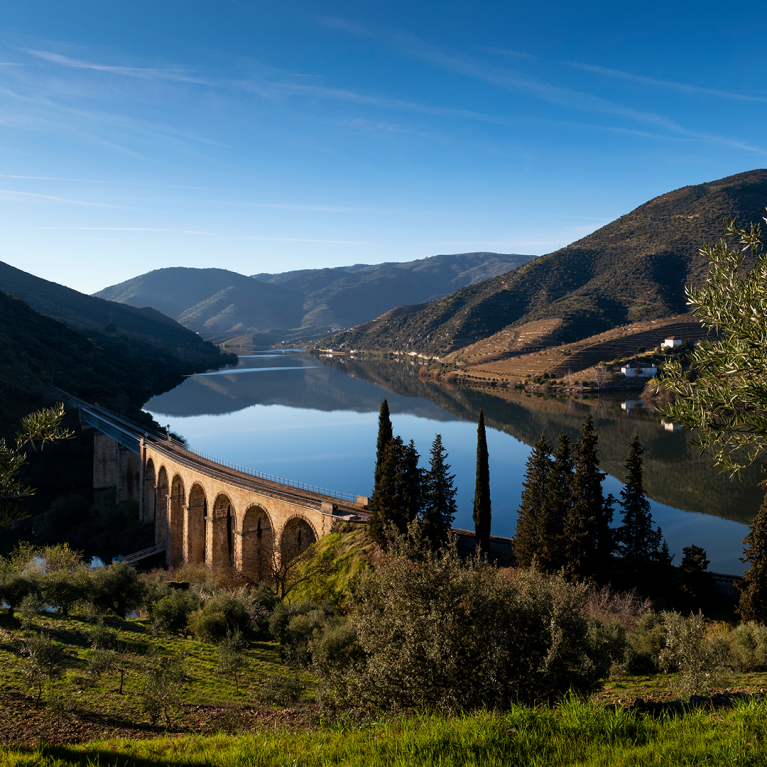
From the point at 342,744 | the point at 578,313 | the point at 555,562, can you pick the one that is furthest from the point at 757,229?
the point at 578,313

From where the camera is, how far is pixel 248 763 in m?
5.16

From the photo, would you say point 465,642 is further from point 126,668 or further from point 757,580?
point 757,580

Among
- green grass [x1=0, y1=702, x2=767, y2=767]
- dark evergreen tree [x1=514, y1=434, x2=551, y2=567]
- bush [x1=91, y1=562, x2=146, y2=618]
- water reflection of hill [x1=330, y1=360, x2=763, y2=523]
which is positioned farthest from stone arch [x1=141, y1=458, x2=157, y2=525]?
green grass [x1=0, y1=702, x2=767, y2=767]

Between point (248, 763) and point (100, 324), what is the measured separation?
16606 centimetres

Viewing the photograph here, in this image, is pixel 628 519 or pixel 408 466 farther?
pixel 408 466

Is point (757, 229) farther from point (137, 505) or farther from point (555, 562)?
point (137, 505)

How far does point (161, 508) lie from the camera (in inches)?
1563

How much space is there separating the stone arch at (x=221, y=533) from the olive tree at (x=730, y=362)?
2947cm

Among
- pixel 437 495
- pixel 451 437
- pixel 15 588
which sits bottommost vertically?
pixel 15 588

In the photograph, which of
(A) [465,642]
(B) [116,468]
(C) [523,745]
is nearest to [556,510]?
(A) [465,642]

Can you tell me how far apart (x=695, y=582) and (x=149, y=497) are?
128ft

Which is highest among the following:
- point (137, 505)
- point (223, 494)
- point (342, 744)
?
point (342, 744)

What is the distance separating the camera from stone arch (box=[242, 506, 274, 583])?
29453 millimetres

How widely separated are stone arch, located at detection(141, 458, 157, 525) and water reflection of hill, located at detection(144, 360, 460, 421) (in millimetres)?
36829
